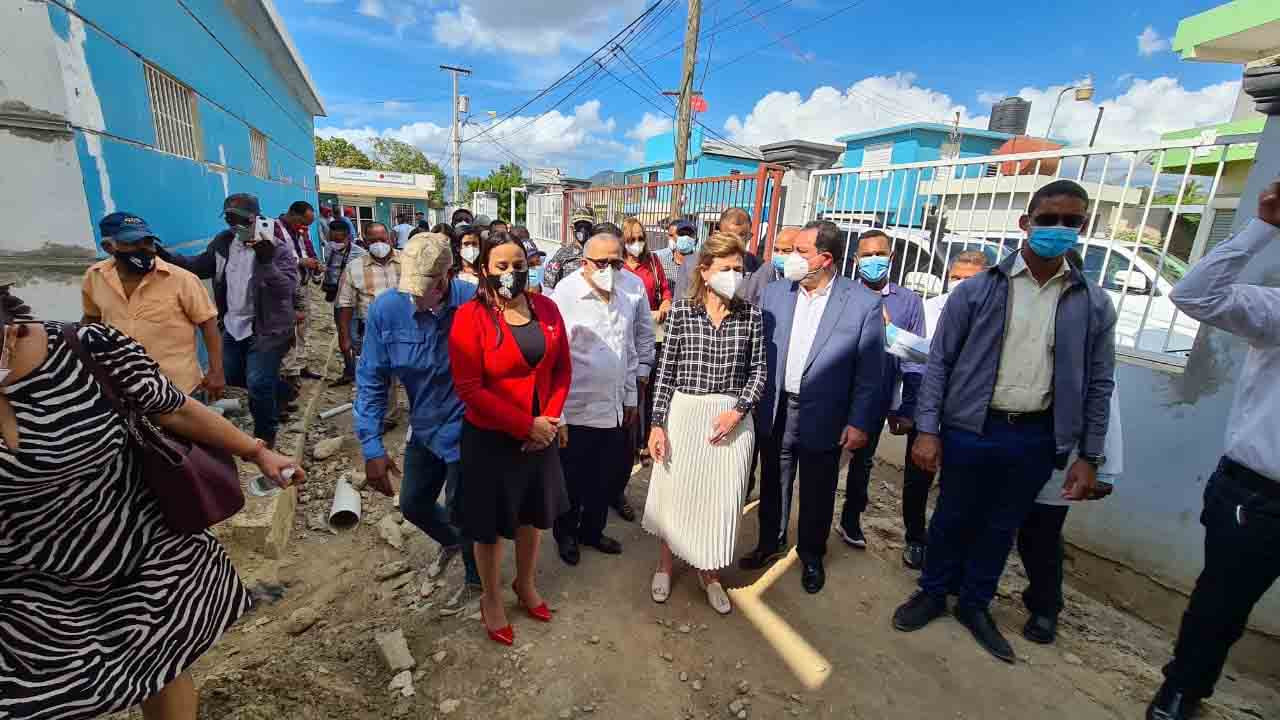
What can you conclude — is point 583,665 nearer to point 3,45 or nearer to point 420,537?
point 420,537

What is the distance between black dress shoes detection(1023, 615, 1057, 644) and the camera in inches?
109

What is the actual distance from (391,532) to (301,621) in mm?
849

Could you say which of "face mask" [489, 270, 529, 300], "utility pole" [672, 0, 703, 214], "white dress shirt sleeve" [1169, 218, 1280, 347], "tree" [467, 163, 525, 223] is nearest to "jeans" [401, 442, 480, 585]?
"face mask" [489, 270, 529, 300]

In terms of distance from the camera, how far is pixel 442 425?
8.54 ft

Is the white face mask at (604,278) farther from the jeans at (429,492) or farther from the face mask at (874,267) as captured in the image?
the face mask at (874,267)

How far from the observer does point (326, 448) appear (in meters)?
4.65

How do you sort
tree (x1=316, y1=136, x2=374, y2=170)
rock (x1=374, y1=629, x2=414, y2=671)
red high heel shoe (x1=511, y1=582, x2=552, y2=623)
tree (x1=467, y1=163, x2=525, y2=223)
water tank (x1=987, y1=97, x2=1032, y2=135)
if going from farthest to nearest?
tree (x1=316, y1=136, x2=374, y2=170)
tree (x1=467, y1=163, x2=525, y2=223)
water tank (x1=987, y1=97, x2=1032, y2=135)
red high heel shoe (x1=511, y1=582, x2=552, y2=623)
rock (x1=374, y1=629, x2=414, y2=671)

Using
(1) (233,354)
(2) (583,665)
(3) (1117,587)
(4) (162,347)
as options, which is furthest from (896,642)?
(1) (233,354)

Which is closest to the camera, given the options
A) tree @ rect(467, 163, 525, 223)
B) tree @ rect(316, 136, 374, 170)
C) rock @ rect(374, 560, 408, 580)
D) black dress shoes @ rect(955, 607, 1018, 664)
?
black dress shoes @ rect(955, 607, 1018, 664)

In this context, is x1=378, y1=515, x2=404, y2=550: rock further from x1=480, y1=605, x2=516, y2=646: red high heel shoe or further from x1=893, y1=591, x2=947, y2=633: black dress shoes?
x1=893, y1=591, x2=947, y2=633: black dress shoes

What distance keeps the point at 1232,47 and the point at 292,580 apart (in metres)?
13.9

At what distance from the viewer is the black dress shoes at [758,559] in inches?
128

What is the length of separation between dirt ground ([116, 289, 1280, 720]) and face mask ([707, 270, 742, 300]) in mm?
1604

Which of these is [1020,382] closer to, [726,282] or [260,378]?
[726,282]
